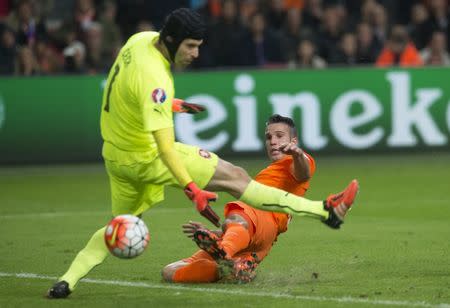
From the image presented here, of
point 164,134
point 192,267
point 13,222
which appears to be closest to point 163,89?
point 164,134

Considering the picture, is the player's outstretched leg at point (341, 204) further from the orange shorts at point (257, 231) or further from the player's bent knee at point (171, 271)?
the player's bent knee at point (171, 271)

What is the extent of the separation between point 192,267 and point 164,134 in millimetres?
1351

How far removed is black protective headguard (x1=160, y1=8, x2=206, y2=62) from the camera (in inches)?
320

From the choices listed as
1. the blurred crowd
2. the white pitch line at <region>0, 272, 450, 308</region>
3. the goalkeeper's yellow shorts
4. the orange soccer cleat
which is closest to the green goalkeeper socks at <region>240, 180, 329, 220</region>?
the goalkeeper's yellow shorts

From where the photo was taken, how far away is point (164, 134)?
7871 millimetres

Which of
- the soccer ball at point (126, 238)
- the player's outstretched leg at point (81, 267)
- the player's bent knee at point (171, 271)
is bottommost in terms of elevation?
the player's bent knee at point (171, 271)

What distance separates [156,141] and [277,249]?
313cm

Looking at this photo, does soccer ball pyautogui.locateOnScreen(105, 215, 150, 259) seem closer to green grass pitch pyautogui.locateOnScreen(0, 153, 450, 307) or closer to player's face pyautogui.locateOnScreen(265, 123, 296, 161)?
green grass pitch pyautogui.locateOnScreen(0, 153, 450, 307)

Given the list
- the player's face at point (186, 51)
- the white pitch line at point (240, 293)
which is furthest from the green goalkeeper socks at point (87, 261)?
the player's face at point (186, 51)

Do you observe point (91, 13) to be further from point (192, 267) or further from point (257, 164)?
point (192, 267)

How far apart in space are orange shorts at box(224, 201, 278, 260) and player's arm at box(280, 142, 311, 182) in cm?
36

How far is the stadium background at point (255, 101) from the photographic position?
1400 centimetres

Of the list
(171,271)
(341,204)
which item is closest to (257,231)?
(171,271)

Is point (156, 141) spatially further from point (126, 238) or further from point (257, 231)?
point (257, 231)
